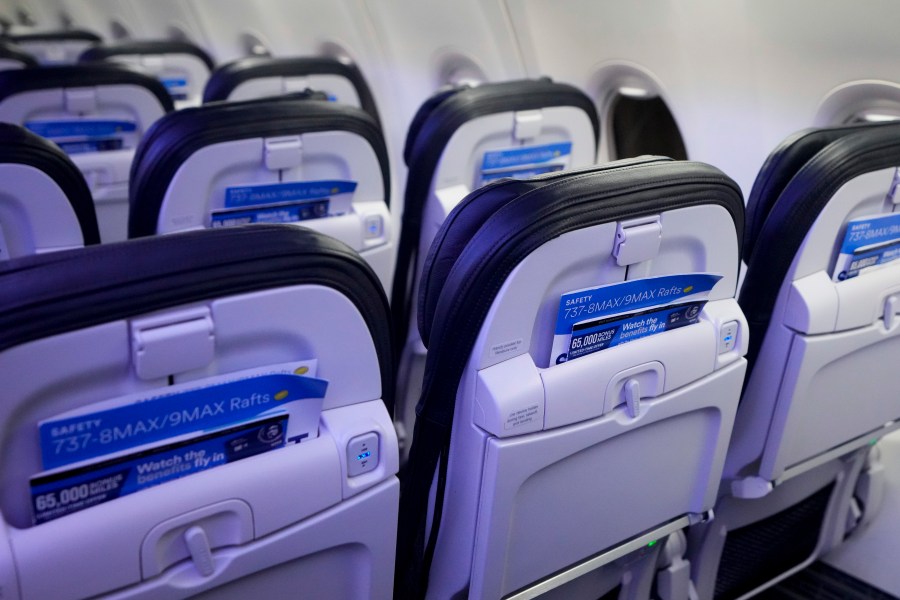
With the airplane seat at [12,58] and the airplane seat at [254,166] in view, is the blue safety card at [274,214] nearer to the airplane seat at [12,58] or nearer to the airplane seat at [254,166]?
the airplane seat at [254,166]

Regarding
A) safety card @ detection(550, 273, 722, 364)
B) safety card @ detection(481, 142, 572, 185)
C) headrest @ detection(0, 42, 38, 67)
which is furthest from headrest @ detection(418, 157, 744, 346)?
headrest @ detection(0, 42, 38, 67)

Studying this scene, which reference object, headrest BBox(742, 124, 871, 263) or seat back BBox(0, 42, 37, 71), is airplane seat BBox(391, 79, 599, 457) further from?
seat back BBox(0, 42, 37, 71)

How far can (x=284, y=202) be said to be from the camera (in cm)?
214

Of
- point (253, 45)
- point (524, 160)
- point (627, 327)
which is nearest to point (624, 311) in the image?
point (627, 327)

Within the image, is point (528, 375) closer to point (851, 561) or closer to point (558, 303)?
point (558, 303)

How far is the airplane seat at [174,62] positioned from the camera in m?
4.93

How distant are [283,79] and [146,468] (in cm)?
273

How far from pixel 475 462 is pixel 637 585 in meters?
0.76

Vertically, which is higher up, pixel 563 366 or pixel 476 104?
pixel 476 104

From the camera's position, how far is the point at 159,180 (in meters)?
2.03

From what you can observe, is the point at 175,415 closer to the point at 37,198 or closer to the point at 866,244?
the point at 37,198

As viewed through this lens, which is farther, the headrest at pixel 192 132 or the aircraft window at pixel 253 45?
the aircraft window at pixel 253 45

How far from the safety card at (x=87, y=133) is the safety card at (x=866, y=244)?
2.39m

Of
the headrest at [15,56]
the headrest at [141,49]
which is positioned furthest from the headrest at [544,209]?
the headrest at [15,56]
